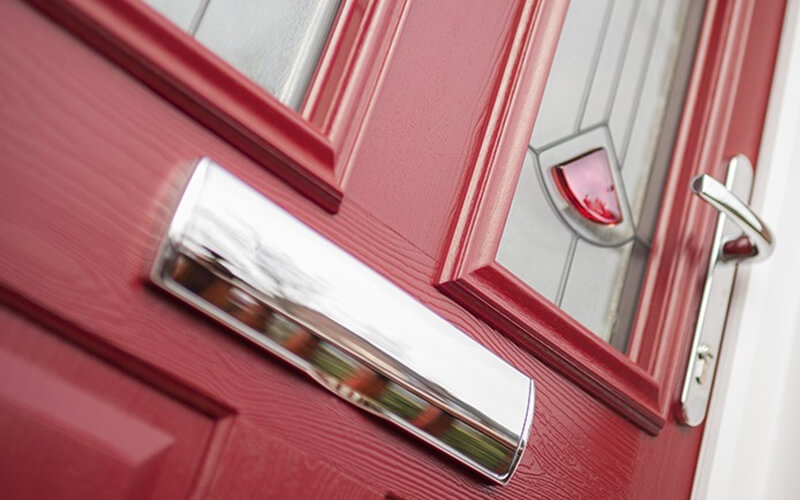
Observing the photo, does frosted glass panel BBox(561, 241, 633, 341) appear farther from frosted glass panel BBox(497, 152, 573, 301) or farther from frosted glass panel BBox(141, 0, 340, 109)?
frosted glass panel BBox(141, 0, 340, 109)

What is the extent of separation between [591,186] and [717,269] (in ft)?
0.70

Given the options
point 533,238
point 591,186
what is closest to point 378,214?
point 533,238

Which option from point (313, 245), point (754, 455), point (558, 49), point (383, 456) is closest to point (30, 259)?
point (313, 245)

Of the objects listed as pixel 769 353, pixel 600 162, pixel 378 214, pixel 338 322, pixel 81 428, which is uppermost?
pixel 600 162

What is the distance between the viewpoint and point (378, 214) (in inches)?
28.3

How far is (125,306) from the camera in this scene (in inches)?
22.2

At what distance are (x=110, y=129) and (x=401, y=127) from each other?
0.85ft

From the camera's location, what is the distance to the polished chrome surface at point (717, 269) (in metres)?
0.96

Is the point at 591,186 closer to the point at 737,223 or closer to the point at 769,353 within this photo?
the point at 737,223

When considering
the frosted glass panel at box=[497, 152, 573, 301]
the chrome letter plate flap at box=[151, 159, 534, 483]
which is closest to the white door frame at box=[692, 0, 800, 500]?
the frosted glass panel at box=[497, 152, 573, 301]

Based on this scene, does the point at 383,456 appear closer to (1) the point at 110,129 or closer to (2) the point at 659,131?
(1) the point at 110,129

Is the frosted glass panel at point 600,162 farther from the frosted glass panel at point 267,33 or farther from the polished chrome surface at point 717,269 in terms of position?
the frosted glass panel at point 267,33

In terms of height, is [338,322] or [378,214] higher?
[378,214]

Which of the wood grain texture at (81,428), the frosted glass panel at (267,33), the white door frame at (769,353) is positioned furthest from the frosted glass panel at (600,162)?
the wood grain texture at (81,428)
